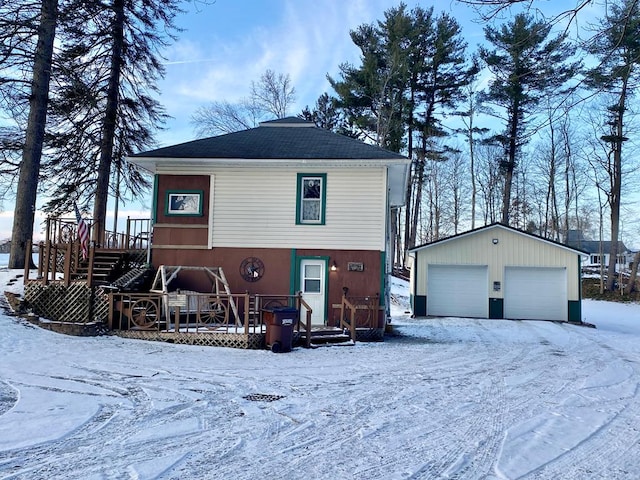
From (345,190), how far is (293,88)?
1930cm

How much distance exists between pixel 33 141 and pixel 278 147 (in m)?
7.44

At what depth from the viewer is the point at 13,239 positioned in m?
13.7

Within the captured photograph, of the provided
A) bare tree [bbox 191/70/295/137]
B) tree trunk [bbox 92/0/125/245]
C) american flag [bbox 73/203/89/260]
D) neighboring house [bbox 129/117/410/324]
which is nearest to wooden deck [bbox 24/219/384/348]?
american flag [bbox 73/203/89/260]

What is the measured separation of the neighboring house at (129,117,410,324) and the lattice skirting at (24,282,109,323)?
7.03 feet

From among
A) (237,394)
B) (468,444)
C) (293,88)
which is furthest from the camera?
(293,88)

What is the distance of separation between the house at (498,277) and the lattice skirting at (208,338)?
32.2 feet

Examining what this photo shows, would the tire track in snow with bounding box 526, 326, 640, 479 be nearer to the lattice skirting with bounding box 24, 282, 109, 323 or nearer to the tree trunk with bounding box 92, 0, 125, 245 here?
the lattice skirting with bounding box 24, 282, 109, 323

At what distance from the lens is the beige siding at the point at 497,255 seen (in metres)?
17.2

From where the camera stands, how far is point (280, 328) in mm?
9219

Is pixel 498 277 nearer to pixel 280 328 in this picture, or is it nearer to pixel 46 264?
pixel 280 328

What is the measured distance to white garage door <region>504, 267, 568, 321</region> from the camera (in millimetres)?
17234

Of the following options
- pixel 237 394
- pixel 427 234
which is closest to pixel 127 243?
pixel 237 394

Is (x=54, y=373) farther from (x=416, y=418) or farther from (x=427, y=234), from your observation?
(x=427, y=234)

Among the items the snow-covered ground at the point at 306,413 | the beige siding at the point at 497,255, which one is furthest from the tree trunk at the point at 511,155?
the snow-covered ground at the point at 306,413
